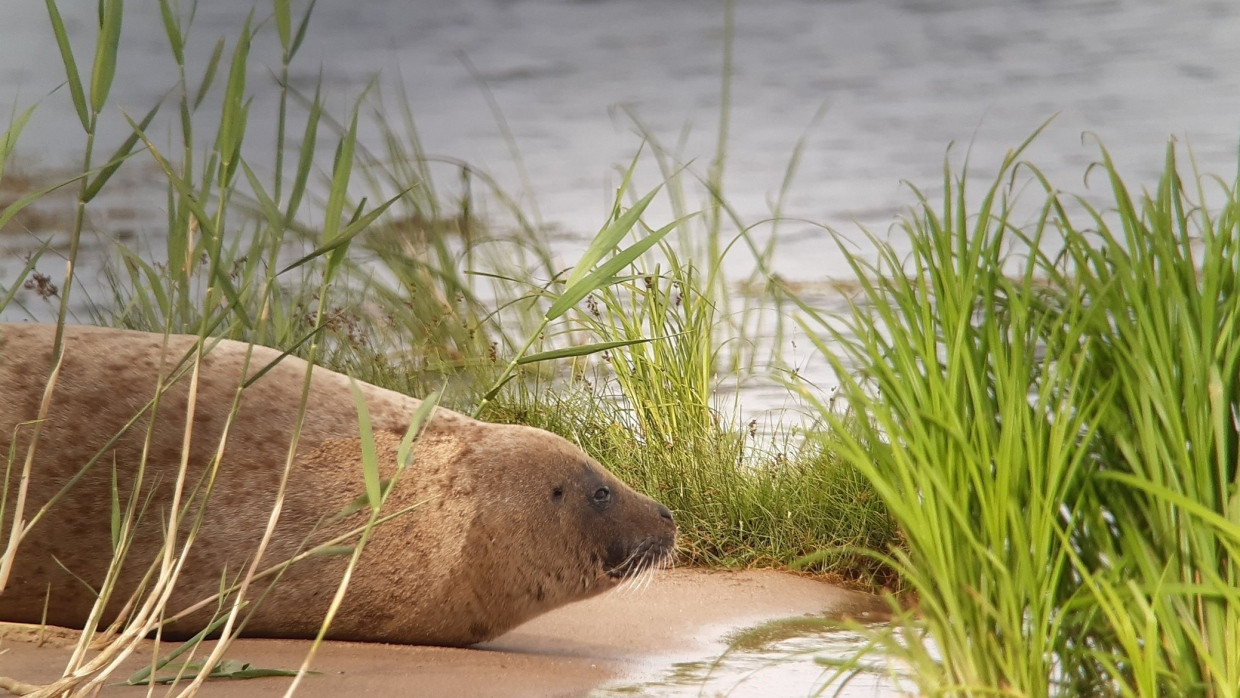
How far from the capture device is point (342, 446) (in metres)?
3.22

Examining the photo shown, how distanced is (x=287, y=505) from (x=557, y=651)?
848mm

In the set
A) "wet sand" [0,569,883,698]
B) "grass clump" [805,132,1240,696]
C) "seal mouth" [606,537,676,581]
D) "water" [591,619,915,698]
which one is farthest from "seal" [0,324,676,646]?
"grass clump" [805,132,1240,696]

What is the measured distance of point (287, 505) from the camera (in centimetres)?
313

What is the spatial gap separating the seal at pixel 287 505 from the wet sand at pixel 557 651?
0.13m

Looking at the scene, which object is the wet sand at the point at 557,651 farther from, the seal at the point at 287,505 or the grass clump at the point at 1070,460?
the grass clump at the point at 1070,460

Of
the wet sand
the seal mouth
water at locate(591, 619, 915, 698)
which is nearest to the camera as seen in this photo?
the wet sand

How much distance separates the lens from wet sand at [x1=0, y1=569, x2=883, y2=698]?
8.42 ft

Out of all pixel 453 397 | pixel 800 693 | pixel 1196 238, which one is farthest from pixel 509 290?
pixel 1196 238

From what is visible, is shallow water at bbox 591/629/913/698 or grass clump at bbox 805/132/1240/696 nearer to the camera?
grass clump at bbox 805/132/1240/696

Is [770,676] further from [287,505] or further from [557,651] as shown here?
[287,505]

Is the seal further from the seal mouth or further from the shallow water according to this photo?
the shallow water

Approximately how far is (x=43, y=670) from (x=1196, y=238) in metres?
2.62

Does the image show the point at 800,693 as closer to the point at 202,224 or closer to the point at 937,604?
the point at 937,604

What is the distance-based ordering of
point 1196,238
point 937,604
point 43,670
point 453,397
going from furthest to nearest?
point 453,397
point 43,670
point 1196,238
point 937,604
